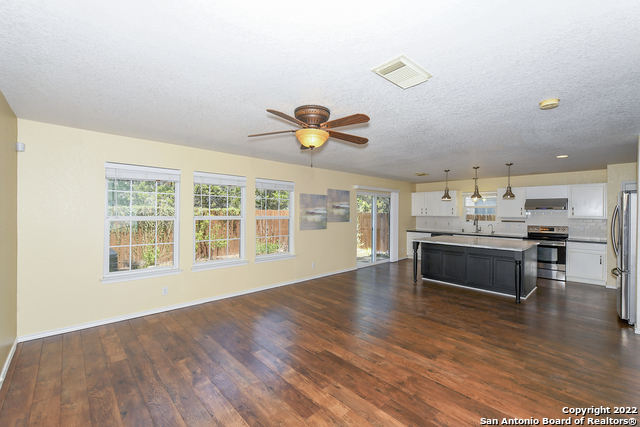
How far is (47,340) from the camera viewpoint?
3160 millimetres

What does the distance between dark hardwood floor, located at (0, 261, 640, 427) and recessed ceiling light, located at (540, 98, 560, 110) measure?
2.35 metres

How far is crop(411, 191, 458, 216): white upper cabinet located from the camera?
26.8 feet

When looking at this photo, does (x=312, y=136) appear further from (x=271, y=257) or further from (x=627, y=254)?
(x=627, y=254)

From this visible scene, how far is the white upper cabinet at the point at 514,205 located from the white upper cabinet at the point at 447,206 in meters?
1.13

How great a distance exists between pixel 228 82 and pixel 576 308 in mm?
5523

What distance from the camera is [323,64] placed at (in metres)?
1.90

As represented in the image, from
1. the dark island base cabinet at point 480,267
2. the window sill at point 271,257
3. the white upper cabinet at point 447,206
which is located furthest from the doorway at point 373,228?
the window sill at point 271,257

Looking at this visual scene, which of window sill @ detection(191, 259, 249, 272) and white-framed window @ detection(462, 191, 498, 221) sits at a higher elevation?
white-framed window @ detection(462, 191, 498, 221)

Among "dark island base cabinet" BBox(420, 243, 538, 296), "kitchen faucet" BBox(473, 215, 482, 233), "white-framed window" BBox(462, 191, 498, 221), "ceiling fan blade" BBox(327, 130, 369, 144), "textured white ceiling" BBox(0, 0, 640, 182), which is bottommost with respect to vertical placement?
"dark island base cabinet" BBox(420, 243, 538, 296)

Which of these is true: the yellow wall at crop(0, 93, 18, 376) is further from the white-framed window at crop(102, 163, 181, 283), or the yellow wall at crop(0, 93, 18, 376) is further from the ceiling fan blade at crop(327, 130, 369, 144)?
the ceiling fan blade at crop(327, 130, 369, 144)

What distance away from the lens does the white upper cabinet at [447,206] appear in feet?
26.6

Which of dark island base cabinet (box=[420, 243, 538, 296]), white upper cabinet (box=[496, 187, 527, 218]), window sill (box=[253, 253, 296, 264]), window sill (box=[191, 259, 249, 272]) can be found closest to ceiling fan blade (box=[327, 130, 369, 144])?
window sill (box=[191, 259, 249, 272])

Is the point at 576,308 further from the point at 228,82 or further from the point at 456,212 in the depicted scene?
the point at 228,82

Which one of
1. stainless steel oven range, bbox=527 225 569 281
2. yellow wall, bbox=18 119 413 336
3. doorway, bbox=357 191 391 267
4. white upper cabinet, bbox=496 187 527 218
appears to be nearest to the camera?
yellow wall, bbox=18 119 413 336
